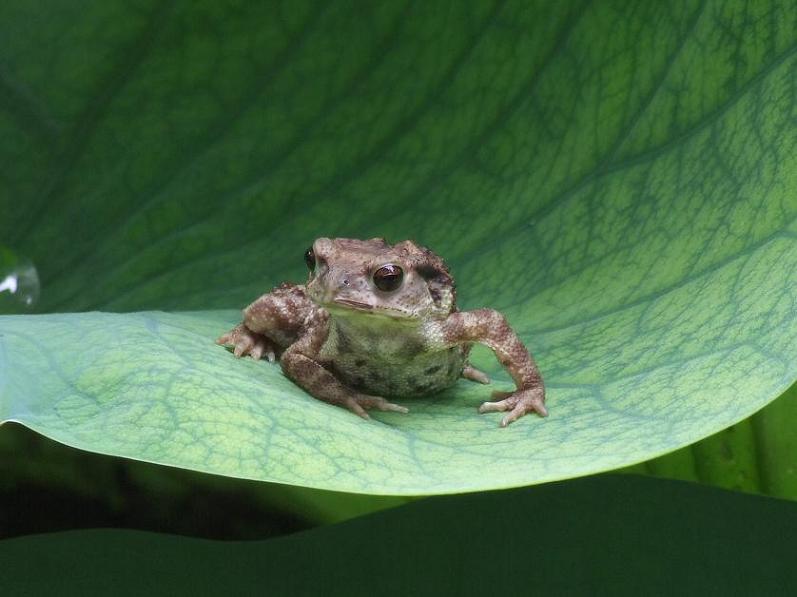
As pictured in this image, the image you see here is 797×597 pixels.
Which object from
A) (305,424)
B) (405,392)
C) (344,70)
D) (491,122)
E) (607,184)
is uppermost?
(344,70)

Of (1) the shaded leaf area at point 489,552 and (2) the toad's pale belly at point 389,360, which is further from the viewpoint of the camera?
(2) the toad's pale belly at point 389,360

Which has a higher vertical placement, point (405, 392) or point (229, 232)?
point (229, 232)

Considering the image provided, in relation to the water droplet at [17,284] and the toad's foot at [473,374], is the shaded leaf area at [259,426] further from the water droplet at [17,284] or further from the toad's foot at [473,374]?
the water droplet at [17,284]

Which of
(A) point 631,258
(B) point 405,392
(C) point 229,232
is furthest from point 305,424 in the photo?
(C) point 229,232

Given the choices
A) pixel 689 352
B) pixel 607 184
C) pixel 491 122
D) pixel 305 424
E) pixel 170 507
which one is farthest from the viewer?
pixel 491 122

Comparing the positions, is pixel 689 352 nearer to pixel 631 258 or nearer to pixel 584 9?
pixel 631 258

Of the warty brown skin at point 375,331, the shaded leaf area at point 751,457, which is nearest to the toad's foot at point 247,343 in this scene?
the warty brown skin at point 375,331

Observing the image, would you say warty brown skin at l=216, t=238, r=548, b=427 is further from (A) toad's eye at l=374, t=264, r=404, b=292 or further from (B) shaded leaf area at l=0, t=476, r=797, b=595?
(B) shaded leaf area at l=0, t=476, r=797, b=595
